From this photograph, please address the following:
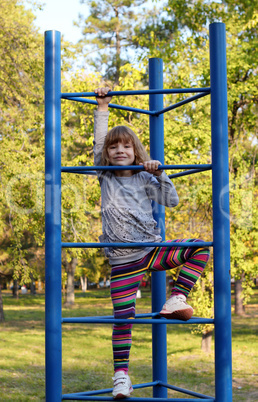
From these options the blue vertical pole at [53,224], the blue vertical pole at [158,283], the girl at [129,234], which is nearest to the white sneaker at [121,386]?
the girl at [129,234]

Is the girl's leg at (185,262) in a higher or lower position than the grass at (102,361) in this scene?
higher

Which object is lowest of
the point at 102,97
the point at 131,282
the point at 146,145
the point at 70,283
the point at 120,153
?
the point at 70,283

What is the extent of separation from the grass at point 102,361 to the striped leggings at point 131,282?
5.14 metres

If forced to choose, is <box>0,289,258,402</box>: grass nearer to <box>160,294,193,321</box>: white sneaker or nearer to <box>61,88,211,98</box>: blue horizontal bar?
<box>160,294,193,321</box>: white sneaker

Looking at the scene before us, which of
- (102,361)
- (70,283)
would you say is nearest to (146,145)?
(102,361)

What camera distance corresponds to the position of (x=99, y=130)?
2.76 metres

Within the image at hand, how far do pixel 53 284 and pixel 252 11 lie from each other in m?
7.96

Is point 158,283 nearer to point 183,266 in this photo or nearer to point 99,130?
point 183,266

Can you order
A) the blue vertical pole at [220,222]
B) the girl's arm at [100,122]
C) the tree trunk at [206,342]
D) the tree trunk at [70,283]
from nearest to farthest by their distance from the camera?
the blue vertical pole at [220,222] → the girl's arm at [100,122] → the tree trunk at [206,342] → the tree trunk at [70,283]

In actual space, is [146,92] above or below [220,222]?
above

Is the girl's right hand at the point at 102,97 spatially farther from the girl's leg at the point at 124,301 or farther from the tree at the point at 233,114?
the tree at the point at 233,114

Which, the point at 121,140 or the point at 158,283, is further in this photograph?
the point at 158,283

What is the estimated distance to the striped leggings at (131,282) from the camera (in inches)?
101

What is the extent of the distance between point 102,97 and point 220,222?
2.69ft
